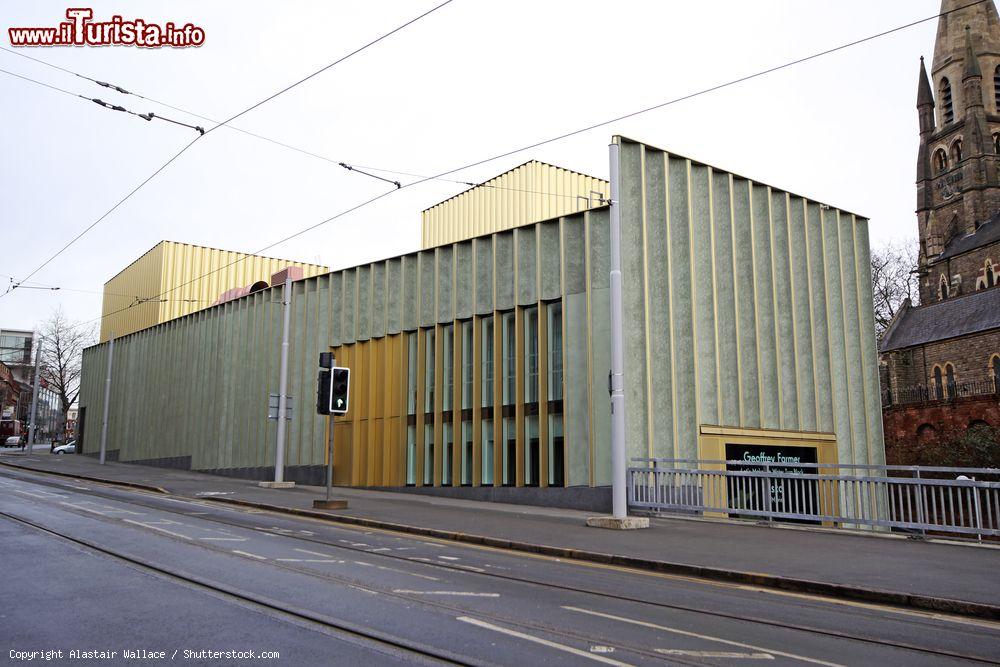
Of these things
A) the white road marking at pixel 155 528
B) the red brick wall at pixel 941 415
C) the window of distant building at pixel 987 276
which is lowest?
the white road marking at pixel 155 528

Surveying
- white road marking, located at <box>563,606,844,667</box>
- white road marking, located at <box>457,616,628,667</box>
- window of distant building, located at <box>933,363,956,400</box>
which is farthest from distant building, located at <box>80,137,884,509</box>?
window of distant building, located at <box>933,363,956,400</box>

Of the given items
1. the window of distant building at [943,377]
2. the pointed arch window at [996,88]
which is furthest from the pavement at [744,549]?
the pointed arch window at [996,88]

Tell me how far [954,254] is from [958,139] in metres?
18.5

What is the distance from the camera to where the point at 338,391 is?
18.7m

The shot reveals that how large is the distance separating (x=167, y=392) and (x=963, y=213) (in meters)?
78.1

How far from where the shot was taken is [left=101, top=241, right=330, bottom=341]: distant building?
159 feet

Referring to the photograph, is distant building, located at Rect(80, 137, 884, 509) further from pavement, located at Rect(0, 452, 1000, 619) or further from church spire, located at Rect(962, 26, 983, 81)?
church spire, located at Rect(962, 26, 983, 81)

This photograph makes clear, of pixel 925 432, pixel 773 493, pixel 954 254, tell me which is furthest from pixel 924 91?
pixel 773 493

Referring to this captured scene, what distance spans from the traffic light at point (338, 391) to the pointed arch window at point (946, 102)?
9053 cm

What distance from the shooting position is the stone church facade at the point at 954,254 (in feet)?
175

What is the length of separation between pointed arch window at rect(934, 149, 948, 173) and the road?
300ft

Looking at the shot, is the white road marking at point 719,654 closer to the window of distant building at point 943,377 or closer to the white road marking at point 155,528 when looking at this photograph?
the white road marking at point 155,528

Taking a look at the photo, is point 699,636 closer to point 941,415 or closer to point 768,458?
point 768,458

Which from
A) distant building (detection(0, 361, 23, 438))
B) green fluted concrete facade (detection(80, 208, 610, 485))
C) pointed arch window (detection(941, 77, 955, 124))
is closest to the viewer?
green fluted concrete facade (detection(80, 208, 610, 485))
